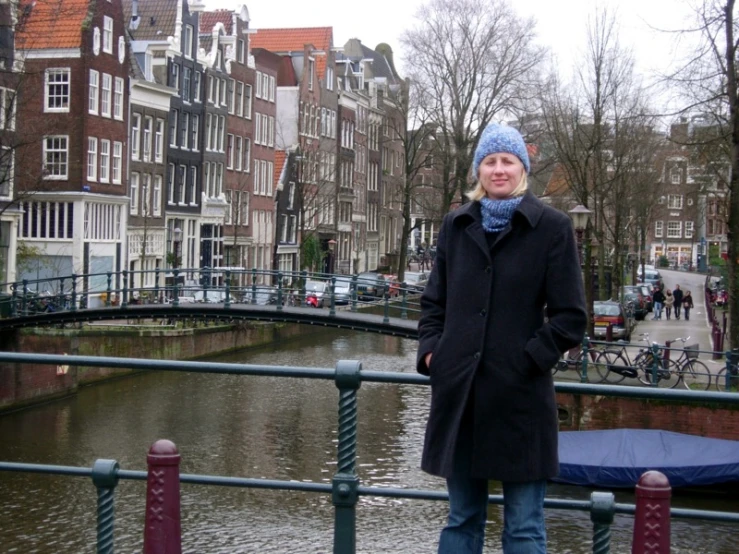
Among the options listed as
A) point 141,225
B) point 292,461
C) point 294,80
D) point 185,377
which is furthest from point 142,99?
point 292,461

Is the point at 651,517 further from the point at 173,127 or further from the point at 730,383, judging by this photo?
the point at 173,127

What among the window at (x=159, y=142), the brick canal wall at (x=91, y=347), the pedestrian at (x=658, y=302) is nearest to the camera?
the brick canal wall at (x=91, y=347)

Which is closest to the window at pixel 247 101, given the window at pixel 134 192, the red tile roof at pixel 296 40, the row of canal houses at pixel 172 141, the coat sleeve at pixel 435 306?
the row of canal houses at pixel 172 141

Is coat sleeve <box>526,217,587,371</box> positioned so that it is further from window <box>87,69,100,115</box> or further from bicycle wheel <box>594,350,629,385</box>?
window <box>87,69,100,115</box>

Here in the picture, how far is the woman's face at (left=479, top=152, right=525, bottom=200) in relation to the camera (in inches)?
137

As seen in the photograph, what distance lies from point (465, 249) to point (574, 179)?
31012 millimetres

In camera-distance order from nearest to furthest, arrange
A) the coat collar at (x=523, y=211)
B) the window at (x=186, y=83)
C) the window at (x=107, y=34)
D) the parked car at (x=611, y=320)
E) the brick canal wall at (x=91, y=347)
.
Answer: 1. the coat collar at (x=523, y=211)
2. the brick canal wall at (x=91, y=347)
3. the parked car at (x=611, y=320)
4. the window at (x=107, y=34)
5. the window at (x=186, y=83)

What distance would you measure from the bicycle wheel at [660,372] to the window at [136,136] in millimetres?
21973

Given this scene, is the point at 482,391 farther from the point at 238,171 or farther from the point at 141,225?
the point at 238,171

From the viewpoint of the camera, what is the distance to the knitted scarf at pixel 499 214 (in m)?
3.44

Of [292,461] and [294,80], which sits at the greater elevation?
[294,80]

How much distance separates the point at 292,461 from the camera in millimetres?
18891

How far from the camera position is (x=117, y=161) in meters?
37.5

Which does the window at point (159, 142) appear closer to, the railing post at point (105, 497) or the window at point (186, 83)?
the window at point (186, 83)
